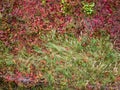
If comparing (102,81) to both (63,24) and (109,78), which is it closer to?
(109,78)

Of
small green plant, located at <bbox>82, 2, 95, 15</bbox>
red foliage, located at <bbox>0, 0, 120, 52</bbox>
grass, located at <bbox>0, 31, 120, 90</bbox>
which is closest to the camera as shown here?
grass, located at <bbox>0, 31, 120, 90</bbox>

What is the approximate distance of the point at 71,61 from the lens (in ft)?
23.0

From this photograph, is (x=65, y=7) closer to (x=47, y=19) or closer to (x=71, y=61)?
(x=47, y=19)

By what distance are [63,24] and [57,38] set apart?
16.8 inches

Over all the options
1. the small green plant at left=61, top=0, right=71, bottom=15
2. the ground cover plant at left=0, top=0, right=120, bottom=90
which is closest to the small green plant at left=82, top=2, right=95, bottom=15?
the ground cover plant at left=0, top=0, right=120, bottom=90

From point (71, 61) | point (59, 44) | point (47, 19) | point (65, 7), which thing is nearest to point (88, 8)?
point (65, 7)

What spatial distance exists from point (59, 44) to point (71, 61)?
1.85ft

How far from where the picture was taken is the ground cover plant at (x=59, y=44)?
269 inches

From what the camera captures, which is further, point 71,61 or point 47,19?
point 47,19

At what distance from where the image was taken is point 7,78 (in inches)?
268

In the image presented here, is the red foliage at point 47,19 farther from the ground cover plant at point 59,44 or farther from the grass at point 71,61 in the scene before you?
the grass at point 71,61

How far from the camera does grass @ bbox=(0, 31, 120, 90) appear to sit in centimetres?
682

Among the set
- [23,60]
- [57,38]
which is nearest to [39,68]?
[23,60]

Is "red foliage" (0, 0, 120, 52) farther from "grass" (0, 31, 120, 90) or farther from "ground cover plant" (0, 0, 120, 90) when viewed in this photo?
"grass" (0, 31, 120, 90)
